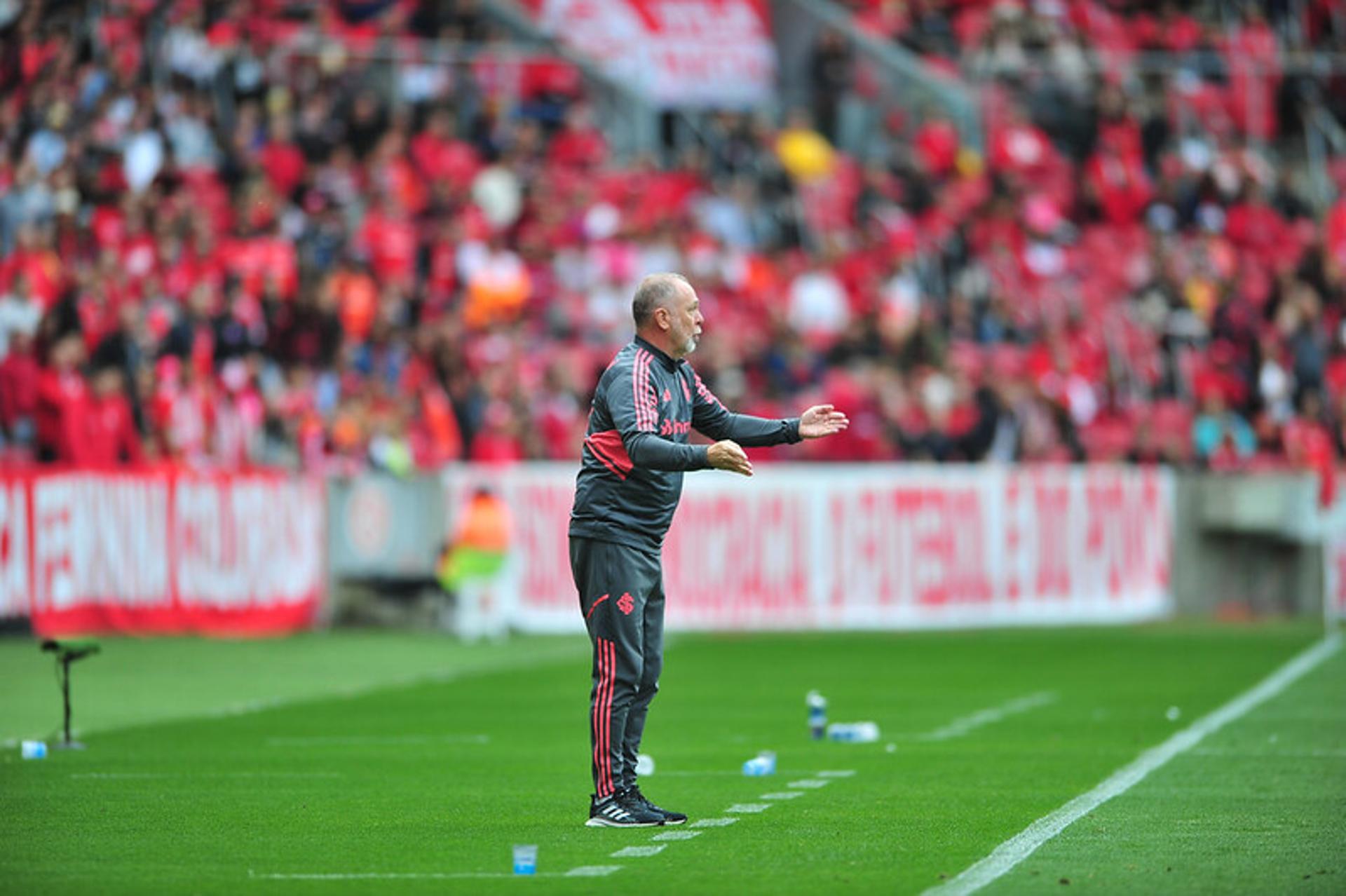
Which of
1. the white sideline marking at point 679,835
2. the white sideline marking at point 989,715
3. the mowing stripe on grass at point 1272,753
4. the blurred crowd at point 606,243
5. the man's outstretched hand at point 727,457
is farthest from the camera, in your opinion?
the blurred crowd at point 606,243

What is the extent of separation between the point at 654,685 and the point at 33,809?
2.74 metres

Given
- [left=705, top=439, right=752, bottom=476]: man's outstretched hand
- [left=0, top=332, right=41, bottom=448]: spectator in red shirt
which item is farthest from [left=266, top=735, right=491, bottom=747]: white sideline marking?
[left=0, top=332, right=41, bottom=448]: spectator in red shirt

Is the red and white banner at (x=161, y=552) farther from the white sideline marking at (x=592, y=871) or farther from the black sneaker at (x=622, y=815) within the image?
the white sideline marking at (x=592, y=871)

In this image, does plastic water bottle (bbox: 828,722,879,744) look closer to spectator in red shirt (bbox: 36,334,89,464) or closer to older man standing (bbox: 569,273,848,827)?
older man standing (bbox: 569,273,848,827)

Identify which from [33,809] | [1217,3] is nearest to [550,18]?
[1217,3]

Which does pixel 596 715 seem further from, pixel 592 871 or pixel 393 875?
pixel 393 875

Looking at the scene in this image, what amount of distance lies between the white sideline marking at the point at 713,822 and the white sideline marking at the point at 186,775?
2.67 m

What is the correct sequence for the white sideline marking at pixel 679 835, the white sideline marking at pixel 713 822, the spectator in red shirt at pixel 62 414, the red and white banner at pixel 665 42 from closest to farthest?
1. the white sideline marking at pixel 679 835
2. the white sideline marking at pixel 713 822
3. the spectator in red shirt at pixel 62 414
4. the red and white banner at pixel 665 42

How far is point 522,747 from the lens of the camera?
46.0ft

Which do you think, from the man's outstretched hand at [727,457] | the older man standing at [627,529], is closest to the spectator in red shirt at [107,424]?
the older man standing at [627,529]

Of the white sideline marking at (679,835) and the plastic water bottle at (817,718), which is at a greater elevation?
the plastic water bottle at (817,718)

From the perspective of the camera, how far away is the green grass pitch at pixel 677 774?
8.82 metres

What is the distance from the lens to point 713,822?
10266mm

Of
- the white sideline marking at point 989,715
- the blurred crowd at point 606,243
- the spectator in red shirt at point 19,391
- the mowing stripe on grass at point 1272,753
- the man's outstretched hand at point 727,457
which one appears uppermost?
the blurred crowd at point 606,243
